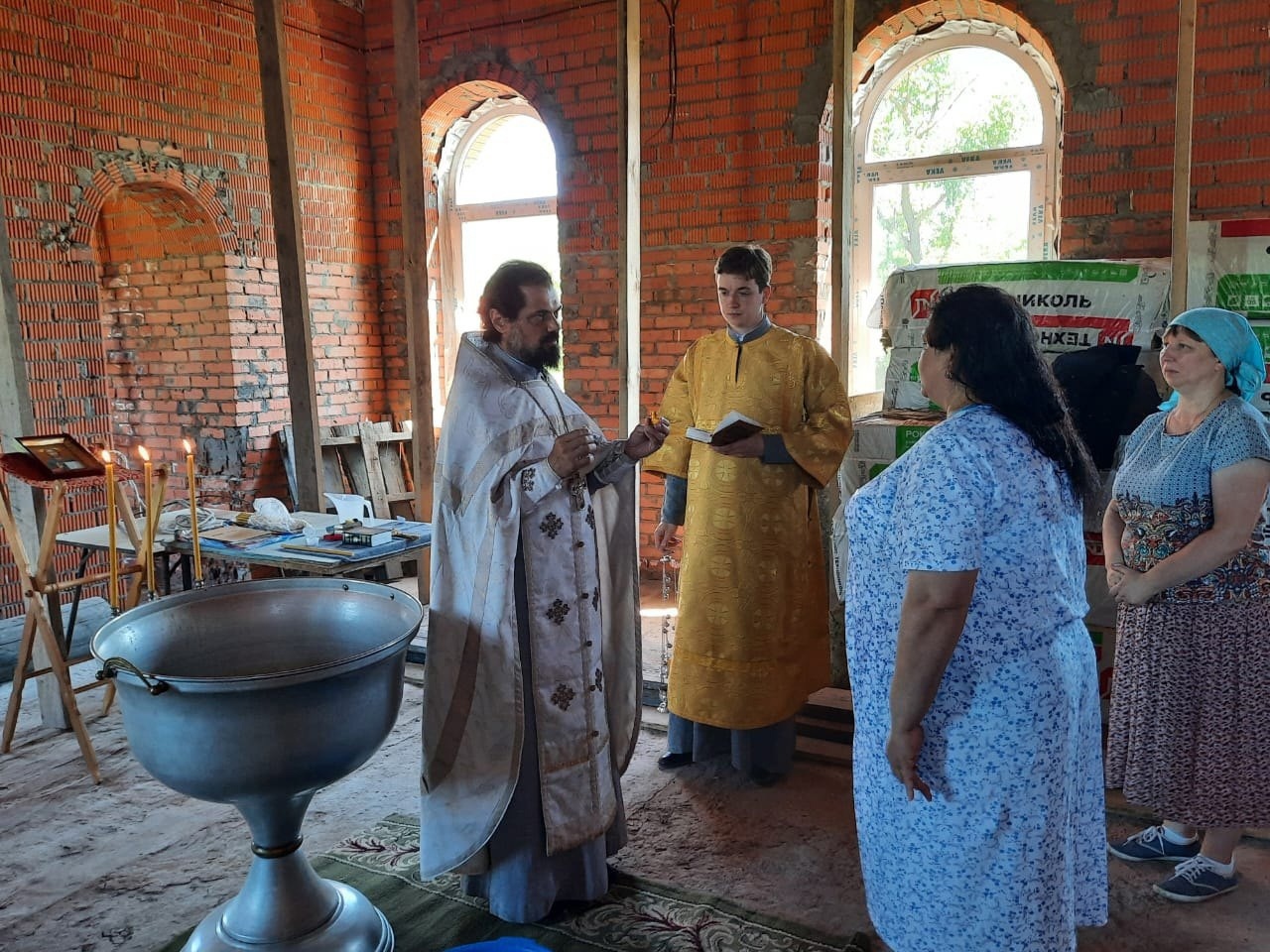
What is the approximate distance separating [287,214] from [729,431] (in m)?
2.05

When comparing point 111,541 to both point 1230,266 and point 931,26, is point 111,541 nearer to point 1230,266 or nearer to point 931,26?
point 1230,266

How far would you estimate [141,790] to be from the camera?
357 centimetres

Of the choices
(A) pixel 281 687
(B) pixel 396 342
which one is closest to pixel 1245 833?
(A) pixel 281 687

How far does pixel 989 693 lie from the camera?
183 centimetres

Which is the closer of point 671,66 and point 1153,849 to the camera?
point 1153,849

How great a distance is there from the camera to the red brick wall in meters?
5.32

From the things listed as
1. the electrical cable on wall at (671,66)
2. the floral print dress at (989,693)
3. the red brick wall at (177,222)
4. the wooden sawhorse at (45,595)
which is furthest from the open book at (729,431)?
the red brick wall at (177,222)

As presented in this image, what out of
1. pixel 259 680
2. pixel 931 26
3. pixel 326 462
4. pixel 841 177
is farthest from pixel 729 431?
pixel 326 462

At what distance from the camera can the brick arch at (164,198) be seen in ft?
18.3

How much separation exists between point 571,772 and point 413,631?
1.97ft

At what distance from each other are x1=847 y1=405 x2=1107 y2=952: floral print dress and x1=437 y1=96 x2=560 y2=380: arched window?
5.66m

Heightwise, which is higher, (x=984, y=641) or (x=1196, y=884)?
(x=984, y=641)

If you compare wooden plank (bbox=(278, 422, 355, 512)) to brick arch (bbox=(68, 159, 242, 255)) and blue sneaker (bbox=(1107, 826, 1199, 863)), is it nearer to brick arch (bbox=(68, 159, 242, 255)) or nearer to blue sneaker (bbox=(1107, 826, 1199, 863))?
brick arch (bbox=(68, 159, 242, 255))

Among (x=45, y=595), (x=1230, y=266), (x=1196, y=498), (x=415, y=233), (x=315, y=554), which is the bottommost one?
(x=45, y=595)
